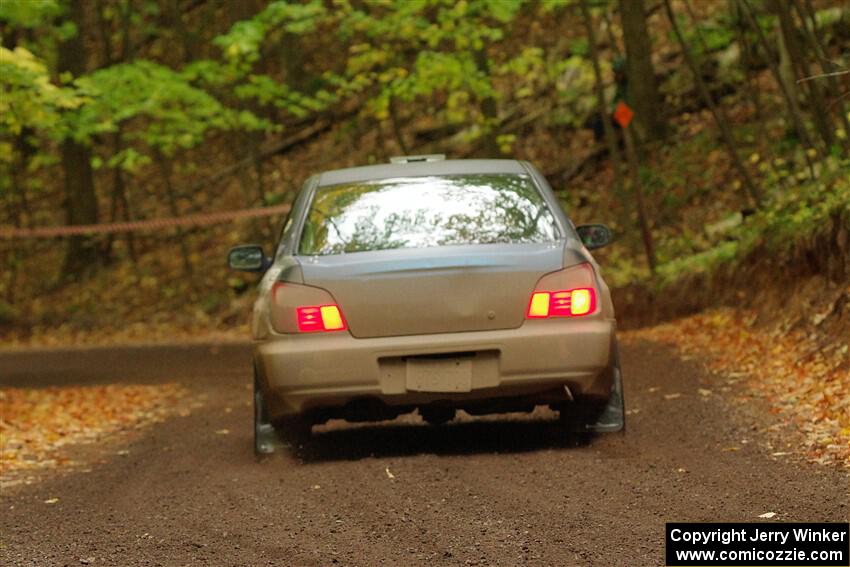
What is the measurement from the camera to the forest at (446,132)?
1580 centimetres

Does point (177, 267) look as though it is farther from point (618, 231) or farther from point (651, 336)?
point (651, 336)

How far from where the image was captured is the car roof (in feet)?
29.4

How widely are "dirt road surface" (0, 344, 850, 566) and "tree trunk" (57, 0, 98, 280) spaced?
20660 millimetres

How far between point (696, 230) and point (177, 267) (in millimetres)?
13171

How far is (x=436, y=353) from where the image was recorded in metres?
7.93

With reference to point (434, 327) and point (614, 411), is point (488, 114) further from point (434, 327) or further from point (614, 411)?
point (434, 327)

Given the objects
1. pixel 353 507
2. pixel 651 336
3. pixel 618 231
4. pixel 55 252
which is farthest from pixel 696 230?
pixel 55 252

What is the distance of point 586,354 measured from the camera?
7.98 m

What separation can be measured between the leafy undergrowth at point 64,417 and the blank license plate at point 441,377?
9.64 feet

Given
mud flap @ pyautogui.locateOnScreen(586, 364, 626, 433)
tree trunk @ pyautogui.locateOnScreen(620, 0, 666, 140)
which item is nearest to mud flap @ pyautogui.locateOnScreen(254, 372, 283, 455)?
mud flap @ pyautogui.locateOnScreen(586, 364, 626, 433)

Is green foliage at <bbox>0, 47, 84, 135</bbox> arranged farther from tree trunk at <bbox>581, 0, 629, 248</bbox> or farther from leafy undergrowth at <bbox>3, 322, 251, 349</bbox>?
leafy undergrowth at <bbox>3, 322, 251, 349</bbox>

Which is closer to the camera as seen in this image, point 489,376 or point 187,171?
point 489,376

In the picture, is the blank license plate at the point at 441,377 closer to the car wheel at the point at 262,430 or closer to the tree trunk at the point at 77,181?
the car wheel at the point at 262,430

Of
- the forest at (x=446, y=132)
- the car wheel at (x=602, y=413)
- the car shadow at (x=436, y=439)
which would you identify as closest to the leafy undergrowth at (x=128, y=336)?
the forest at (x=446, y=132)
